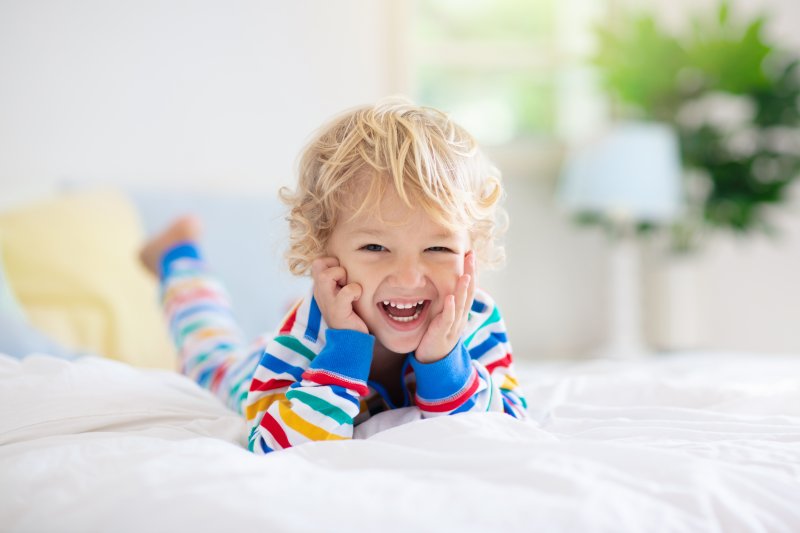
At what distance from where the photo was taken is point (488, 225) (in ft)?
3.82

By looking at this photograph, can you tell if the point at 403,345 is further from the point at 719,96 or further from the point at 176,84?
the point at 719,96

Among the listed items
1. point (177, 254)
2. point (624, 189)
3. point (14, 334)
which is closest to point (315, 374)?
point (14, 334)

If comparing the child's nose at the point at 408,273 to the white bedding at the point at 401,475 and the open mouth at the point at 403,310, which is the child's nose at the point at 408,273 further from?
the white bedding at the point at 401,475

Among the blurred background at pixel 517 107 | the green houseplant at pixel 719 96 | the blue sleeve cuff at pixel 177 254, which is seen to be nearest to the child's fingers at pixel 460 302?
the blue sleeve cuff at pixel 177 254

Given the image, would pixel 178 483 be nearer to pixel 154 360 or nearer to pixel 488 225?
pixel 488 225

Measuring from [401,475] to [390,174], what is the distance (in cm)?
43

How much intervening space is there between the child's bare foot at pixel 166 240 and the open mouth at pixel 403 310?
0.90 meters

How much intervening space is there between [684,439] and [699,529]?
1.03 feet

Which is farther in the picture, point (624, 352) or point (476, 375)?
point (624, 352)

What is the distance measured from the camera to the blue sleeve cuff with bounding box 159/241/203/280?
70.3 inches

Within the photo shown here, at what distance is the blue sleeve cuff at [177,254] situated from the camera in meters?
1.79

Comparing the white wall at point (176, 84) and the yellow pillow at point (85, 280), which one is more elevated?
the white wall at point (176, 84)

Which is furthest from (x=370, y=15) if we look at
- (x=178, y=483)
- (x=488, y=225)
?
(x=178, y=483)

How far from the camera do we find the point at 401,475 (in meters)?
0.71
